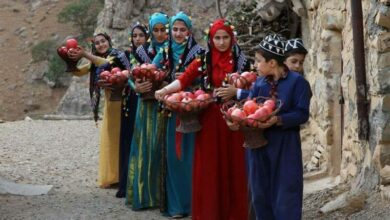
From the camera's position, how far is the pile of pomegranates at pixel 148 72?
7133mm

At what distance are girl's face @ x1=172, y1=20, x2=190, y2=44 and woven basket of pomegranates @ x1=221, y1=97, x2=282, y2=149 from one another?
215cm

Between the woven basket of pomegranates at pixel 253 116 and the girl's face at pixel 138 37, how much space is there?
10.6 feet

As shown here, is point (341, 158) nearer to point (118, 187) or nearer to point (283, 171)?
point (118, 187)

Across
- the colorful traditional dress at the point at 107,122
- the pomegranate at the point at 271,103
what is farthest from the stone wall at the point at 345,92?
the colorful traditional dress at the point at 107,122

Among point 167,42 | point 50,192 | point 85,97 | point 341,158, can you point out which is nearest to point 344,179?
point 341,158

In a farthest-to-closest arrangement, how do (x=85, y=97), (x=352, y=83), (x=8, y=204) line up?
(x=85, y=97) < (x=8, y=204) < (x=352, y=83)

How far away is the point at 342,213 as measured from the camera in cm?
643

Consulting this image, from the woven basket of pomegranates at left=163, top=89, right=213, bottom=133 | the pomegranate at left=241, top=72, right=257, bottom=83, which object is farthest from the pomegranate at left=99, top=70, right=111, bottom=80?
the pomegranate at left=241, top=72, right=257, bottom=83

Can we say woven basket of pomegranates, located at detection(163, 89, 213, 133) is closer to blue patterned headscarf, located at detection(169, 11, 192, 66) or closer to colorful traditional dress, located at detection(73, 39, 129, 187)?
blue patterned headscarf, located at detection(169, 11, 192, 66)

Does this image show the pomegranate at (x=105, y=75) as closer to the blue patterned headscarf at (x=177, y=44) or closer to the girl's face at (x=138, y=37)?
the girl's face at (x=138, y=37)

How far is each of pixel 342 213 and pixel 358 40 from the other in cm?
145

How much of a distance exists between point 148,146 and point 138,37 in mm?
1278

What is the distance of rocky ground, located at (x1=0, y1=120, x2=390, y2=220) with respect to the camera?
23.6 feet

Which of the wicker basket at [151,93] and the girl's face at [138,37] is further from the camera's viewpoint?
the girl's face at [138,37]
